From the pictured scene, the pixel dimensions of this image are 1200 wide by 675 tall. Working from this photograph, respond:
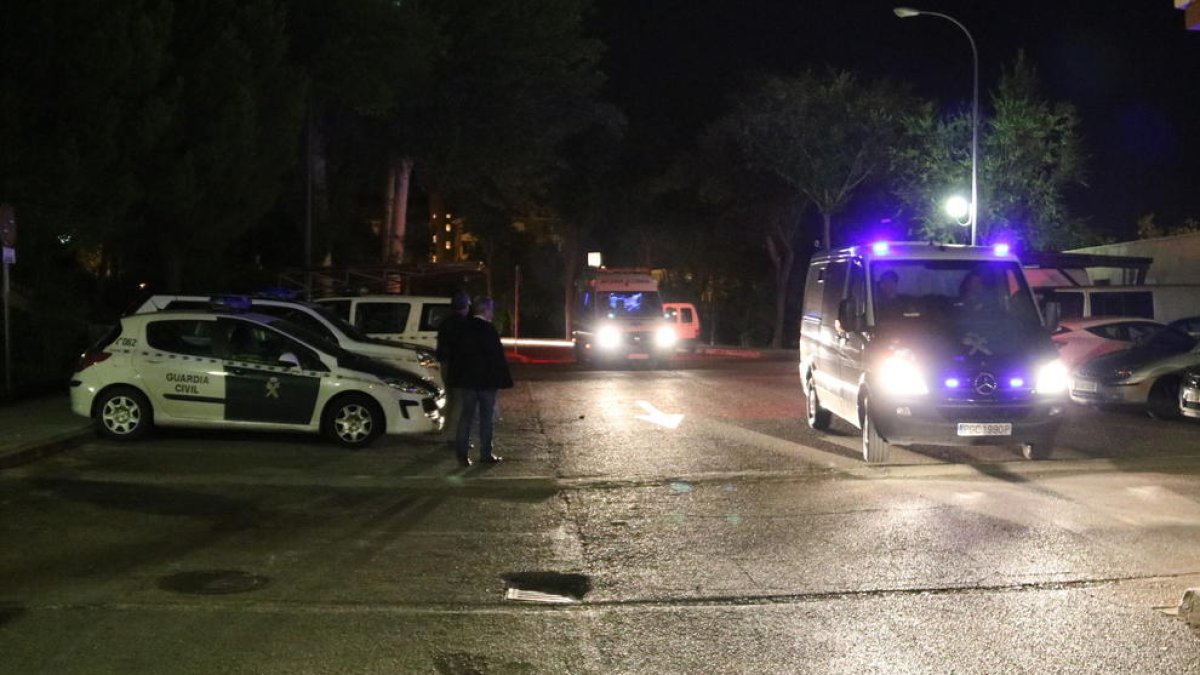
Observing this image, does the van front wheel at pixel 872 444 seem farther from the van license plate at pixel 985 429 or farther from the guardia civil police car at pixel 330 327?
the guardia civil police car at pixel 330 327

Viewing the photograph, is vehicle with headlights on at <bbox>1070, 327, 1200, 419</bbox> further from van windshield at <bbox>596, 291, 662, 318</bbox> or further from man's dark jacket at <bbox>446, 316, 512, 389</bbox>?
van windshield at <bbox>596, 291, 662, 318</bbox>

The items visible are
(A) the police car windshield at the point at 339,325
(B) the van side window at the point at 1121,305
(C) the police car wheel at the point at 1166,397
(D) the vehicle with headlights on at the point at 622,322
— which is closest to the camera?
(C) the police car wheel at the point at 1166,397

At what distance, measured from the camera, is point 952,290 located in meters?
12.6

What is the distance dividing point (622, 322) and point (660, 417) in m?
12.3

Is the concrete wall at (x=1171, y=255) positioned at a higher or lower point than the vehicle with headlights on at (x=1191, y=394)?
higher

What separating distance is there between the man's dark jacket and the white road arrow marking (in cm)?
423

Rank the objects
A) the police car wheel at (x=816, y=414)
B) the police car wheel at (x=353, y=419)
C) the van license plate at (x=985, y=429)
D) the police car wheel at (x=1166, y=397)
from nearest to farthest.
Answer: the van license plate at (x=985, y=429) < the police car wheel at (x=353, y=419) < the police car wheel at (x=816, y=414) < the police car wheel at (x=1166, y=397)

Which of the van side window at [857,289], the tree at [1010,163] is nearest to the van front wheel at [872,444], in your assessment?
the van side window at [857,289]

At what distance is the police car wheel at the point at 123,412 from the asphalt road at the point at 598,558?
0.85 feet

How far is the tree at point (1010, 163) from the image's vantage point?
32.3m

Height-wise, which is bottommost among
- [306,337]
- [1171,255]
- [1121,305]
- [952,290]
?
[306,337]

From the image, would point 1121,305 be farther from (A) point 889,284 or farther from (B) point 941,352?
(B) point 941,352

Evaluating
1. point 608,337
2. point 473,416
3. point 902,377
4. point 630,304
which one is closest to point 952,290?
point 902,377

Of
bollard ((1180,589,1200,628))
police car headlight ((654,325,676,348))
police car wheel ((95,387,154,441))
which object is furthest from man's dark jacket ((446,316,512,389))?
police car headlight ((654,325,676,348))
